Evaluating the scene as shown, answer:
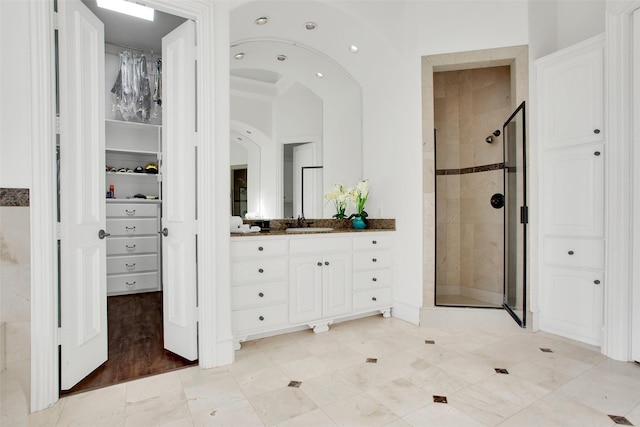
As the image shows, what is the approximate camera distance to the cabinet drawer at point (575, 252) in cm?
263

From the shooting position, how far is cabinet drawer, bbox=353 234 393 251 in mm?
3230

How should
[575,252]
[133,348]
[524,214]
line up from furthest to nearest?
[524,214] < [575,252] < [133,348]

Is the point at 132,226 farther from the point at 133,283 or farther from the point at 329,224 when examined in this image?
the point at 329,224

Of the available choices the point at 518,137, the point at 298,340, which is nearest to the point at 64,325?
the point at 298,340

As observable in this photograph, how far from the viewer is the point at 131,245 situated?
4.23 metres

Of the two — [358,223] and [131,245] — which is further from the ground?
[358,223]

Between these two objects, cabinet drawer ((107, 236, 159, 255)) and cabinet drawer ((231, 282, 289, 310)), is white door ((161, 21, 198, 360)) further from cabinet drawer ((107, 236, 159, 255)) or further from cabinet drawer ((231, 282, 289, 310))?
cabinet drawer ((107, 236, 159, 255))

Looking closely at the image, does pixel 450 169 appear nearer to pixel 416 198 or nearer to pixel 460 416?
pixel 416 198

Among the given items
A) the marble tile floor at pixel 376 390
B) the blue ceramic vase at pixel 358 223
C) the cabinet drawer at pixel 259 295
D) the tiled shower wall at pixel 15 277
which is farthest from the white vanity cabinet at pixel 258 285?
the tiled shower wall at pixel 15 277

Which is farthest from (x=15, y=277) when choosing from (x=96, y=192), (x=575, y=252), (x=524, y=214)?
(x=575, y=252)

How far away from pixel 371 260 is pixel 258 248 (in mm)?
1209

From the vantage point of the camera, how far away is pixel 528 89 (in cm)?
302

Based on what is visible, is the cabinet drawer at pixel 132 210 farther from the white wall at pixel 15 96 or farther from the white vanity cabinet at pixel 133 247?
the white wall at pixel 15 96

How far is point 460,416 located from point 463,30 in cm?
319
